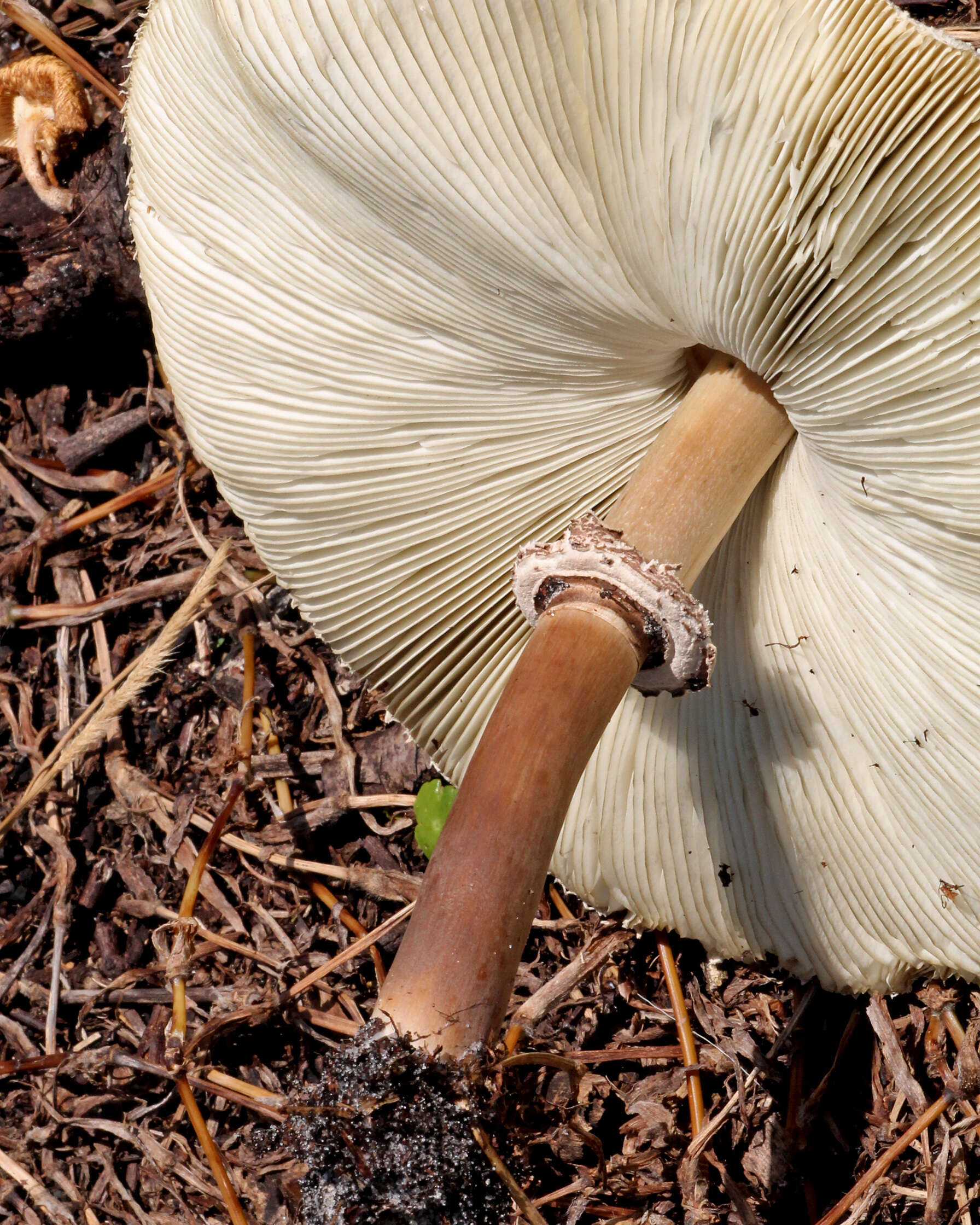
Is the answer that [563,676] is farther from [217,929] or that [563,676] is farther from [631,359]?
[217,929]

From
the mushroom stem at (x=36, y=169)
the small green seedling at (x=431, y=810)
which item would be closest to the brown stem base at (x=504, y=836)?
the small green seedling at (x=431, y=810)

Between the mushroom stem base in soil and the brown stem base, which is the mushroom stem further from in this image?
the brown stem base

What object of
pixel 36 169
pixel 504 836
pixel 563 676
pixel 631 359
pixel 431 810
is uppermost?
pixel 36 169

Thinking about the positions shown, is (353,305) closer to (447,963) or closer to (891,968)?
(447,963)

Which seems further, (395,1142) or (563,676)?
(563,676)

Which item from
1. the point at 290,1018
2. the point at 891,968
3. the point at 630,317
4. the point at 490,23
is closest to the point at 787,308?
the point at 630,317

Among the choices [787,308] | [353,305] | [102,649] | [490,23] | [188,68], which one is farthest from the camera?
[102,649]

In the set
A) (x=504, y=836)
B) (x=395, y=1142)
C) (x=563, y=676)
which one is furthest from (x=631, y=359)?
(x=395, y=1142)
